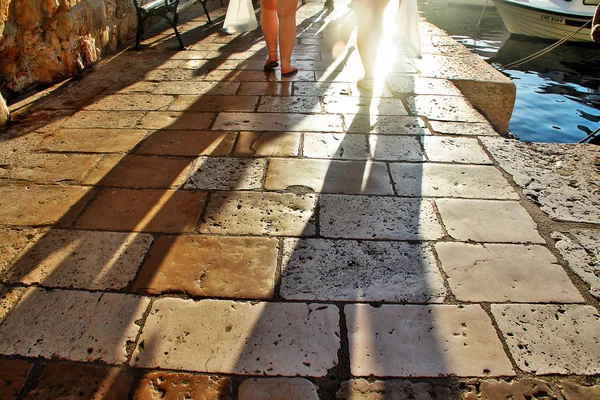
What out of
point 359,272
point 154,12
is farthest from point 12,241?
point 154,12

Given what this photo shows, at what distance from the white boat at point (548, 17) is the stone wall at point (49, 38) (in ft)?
37.5

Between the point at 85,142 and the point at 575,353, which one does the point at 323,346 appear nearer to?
the point at 575,353

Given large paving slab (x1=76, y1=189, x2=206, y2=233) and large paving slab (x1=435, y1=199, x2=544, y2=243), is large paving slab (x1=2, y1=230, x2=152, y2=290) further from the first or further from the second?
large paving slab (x1=435, y1=199, x2=544, y2=243)

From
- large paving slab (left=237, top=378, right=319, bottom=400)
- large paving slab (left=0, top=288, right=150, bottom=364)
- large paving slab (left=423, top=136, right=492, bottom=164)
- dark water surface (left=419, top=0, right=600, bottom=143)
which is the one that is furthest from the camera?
dark water surface (left=419, top=0, right=600, bottom=143)

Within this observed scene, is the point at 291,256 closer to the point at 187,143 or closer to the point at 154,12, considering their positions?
the point at 187,143

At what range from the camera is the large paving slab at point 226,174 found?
6.80 feet

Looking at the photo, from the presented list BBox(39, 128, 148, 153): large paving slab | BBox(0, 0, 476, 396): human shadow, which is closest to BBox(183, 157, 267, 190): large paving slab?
BBox(0, 0, 476, 396): human shadow

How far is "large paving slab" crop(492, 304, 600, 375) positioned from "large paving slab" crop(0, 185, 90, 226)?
1.97 metres

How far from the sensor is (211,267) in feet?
5.12

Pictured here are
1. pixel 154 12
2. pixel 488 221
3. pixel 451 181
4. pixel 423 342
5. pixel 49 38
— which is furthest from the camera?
pixel 154 12

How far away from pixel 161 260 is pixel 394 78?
298 centimetres

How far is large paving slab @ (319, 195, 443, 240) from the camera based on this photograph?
5.74 feet

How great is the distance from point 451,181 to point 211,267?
1433 mm

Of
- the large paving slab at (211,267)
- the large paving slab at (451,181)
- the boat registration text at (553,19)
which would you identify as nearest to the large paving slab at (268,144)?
the large paving slab at (451,181)
